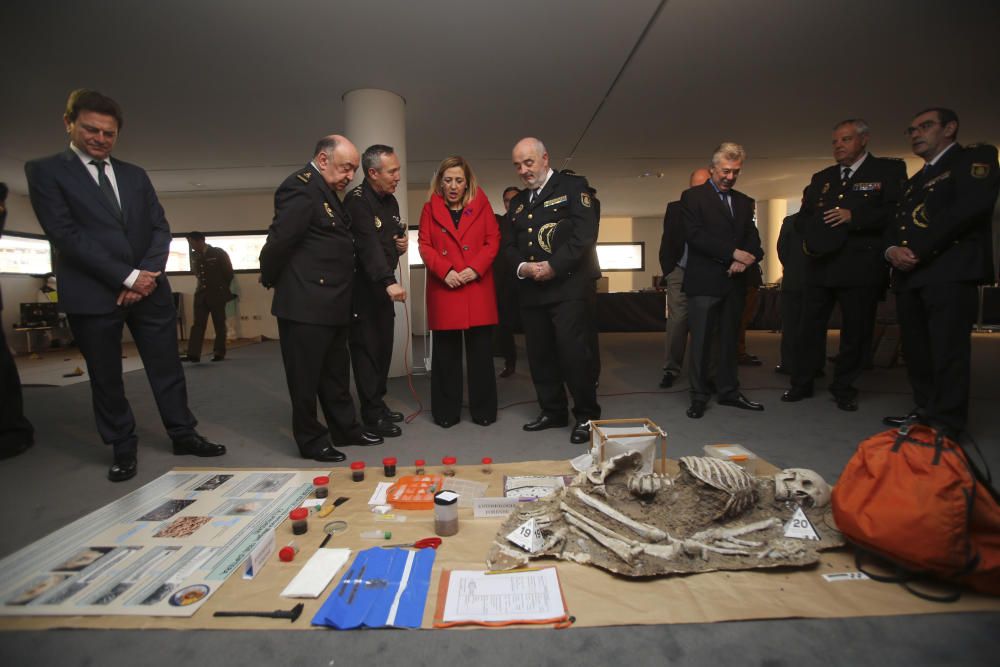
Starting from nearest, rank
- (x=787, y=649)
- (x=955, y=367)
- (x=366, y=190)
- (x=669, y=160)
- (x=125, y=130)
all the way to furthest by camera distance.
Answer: (x=787, y=649) < (x=955, y=367) < (x=366, y=190) < (x=125, y=130) < (x=669, y=160)

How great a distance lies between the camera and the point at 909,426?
1.49 metres

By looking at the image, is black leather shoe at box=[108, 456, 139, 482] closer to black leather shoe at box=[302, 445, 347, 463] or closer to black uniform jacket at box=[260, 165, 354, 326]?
black leather shoe at box=[302, 445, 347, 463]

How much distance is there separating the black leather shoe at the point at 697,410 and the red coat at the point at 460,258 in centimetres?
141

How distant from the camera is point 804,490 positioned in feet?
5.81

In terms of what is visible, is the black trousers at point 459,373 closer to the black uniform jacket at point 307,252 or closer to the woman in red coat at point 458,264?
the woman in red coat at point 458,264

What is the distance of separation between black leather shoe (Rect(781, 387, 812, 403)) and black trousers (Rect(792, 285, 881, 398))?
3cm

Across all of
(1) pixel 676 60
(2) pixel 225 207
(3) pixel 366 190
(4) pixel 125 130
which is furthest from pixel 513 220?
(2) pixel 225 207

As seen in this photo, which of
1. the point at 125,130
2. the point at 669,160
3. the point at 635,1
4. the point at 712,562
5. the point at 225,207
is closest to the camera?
the point at 712,562

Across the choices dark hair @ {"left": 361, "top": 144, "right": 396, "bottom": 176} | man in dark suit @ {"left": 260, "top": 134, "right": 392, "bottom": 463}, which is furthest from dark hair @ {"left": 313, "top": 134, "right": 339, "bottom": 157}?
dark hair @ {"left": 361, "top": 144, "right": 396, "bottom": 176}

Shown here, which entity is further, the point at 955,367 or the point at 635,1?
the point at 635,1

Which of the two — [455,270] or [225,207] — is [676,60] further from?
[225,207]

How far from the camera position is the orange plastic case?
6.34 feet

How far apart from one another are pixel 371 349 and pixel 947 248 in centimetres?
310

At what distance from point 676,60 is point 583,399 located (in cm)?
339
